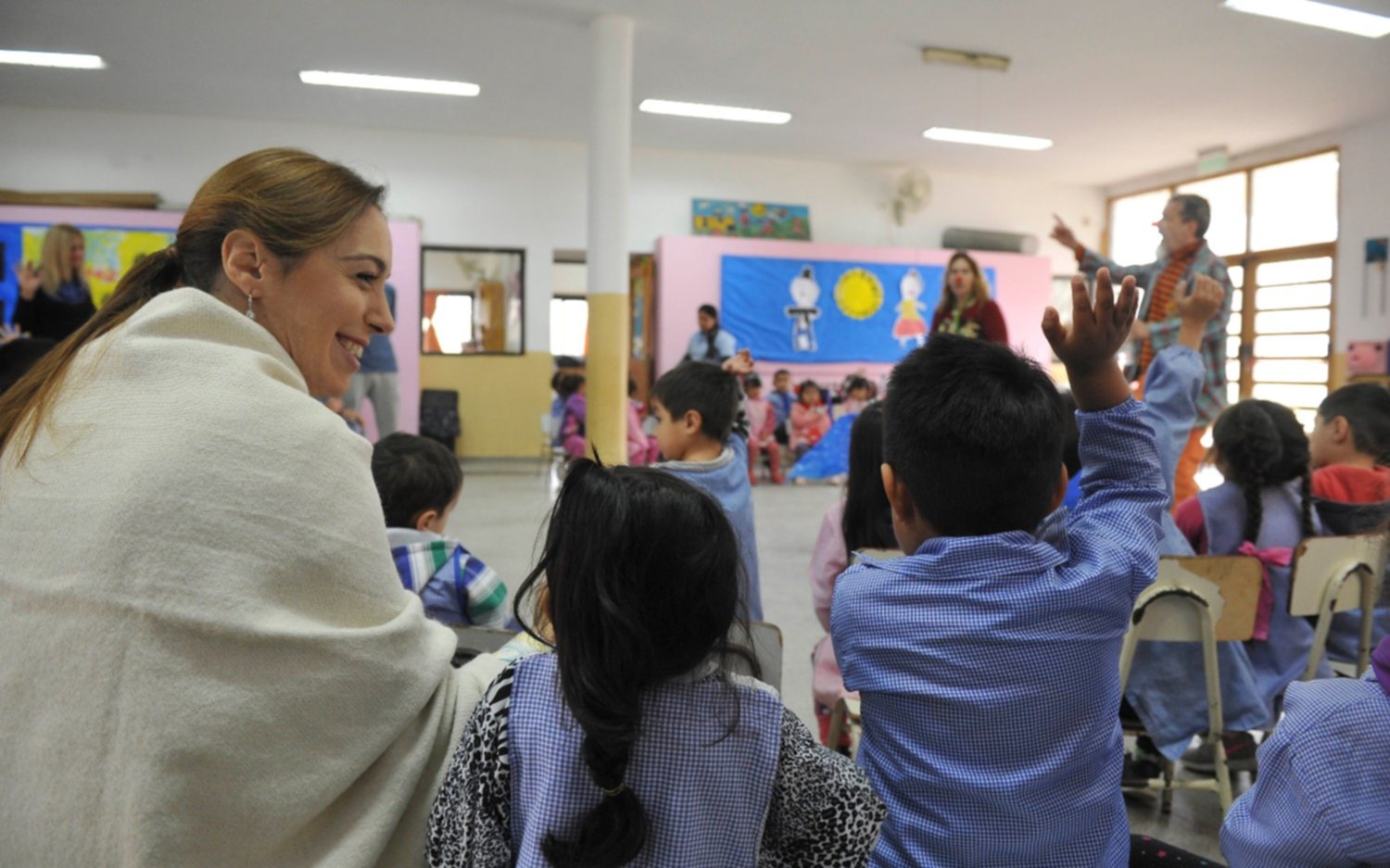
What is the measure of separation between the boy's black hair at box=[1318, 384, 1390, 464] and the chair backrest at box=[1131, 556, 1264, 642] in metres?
0.74

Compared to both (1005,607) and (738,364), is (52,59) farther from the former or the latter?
(1005,607)

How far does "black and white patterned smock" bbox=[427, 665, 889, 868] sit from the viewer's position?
860 mm

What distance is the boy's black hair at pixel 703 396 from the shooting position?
2.50 m

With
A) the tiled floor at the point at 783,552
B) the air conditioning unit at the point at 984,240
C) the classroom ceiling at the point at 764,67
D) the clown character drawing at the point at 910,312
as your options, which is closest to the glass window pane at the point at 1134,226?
the air conditioning unit at the point at 984,240

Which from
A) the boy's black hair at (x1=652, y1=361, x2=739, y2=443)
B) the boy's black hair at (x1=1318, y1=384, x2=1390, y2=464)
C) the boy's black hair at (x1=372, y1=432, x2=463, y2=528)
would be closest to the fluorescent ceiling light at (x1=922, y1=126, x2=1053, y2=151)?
the boy's black hair at (x1=1318, y1=384, x2=1390, y2=464)

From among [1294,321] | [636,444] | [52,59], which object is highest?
[52,59]

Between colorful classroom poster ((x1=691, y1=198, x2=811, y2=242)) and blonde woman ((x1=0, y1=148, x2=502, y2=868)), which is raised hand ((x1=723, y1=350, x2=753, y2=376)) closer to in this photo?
blonde woman ((x1=0, y1=148, x2=502, y2=868))

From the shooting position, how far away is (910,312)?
10922 millimetres

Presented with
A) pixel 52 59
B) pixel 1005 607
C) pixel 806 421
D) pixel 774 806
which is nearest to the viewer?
pixel 774 806

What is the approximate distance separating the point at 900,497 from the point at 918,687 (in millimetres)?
237

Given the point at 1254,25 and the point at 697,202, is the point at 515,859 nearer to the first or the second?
the point at 1254,25

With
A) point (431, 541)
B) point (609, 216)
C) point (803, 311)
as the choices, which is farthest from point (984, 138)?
point (431, 541)

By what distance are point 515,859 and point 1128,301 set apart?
0.87m

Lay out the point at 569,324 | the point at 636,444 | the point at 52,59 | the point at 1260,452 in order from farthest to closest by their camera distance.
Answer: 1. the point at 569,324
2. the point at 52,59
3. the point at 636,444
4. the point at 1260,452
